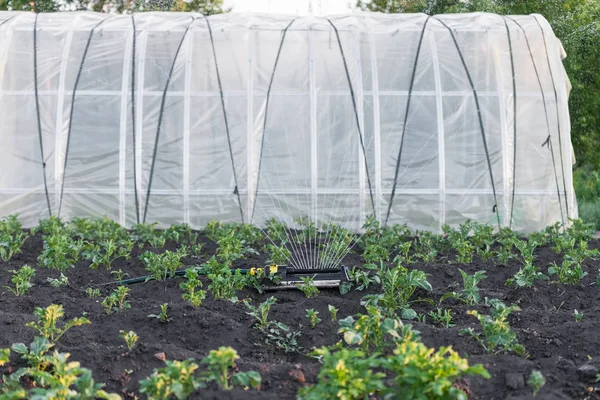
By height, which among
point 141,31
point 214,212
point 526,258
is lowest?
point 214,212

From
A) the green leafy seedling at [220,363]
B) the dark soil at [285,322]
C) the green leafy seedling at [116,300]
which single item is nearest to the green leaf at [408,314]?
the dark soil at [285,322]

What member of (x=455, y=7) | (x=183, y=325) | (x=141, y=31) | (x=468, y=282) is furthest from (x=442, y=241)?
(x=455, y=7)

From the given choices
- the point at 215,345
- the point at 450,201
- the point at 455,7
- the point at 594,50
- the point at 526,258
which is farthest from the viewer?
the point at 455,7

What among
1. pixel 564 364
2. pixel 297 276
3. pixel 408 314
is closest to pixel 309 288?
pixel 297 276

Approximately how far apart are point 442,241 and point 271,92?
374 centimetres

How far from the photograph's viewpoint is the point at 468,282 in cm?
642

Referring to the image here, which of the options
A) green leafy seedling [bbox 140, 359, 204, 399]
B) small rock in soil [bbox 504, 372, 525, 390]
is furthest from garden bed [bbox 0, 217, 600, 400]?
green leafy seedling [bbox 140, 359, 204, 399]

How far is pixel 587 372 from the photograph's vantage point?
14.6 feet

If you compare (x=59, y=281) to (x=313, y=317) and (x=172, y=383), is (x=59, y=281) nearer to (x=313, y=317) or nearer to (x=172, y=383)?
(x=313, y=317)

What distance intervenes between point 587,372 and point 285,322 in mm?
2099

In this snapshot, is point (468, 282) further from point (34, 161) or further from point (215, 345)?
point (34, 161)

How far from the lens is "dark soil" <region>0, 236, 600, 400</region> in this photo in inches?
174

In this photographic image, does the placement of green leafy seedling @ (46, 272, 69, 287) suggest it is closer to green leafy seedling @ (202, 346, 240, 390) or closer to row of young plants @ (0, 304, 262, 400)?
row of young plants @ (0, 304, 262, 400)

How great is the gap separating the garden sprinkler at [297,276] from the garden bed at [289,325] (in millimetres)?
67
